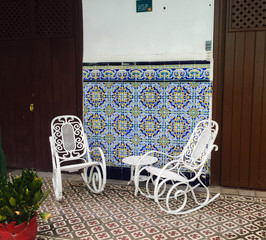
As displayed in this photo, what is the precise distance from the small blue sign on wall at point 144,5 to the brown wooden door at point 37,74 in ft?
3.06

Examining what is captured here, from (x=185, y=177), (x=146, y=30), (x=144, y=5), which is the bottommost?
(x=185, y=177)

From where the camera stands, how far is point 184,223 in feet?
11.0

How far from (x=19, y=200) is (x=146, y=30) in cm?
296

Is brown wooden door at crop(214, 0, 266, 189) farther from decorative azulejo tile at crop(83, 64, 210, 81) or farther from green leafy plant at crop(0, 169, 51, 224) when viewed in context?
green leafy plant at crop(0, 169, 51, 224)

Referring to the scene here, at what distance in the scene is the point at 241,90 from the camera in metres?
4.24

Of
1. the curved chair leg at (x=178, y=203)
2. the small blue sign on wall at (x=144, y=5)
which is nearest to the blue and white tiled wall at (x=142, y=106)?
the curved chair leg at (x=178, y=203)

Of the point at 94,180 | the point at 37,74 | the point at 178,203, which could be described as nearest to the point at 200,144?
the point at 178,203

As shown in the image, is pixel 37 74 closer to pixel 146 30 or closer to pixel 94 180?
pixel 146 30

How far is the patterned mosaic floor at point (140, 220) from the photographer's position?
10.2ft

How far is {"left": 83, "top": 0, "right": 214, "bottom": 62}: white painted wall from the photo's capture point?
429 cm

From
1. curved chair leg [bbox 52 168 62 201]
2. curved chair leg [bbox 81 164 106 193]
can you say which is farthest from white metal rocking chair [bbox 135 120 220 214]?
curved chair leg [bbox 52 168 62 201]

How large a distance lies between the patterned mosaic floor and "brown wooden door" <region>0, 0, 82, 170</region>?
150cm

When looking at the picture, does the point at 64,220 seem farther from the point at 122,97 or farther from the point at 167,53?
the point at 167,53

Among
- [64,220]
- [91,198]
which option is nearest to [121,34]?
[91,198]
